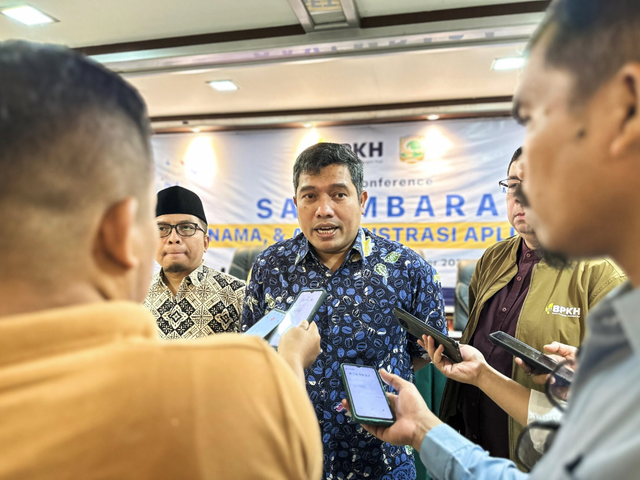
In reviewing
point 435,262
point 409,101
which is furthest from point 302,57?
point 435,262

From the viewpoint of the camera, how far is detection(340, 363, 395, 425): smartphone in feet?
3.61

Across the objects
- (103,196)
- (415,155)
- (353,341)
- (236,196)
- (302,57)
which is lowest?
(353,341)

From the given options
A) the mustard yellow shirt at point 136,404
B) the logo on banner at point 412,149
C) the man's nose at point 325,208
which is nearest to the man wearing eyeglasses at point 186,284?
the man's nose at point 325,208

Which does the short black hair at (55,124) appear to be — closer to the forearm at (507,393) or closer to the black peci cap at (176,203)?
the forearm at (507,393)

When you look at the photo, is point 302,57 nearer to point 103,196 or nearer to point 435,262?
point 435,262

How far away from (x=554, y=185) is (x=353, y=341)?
1.17 m

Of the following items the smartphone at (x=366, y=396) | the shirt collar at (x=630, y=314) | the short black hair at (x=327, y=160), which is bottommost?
the smartphone at (x=366, y=396)

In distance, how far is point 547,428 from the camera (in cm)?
63

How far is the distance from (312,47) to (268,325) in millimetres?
3525

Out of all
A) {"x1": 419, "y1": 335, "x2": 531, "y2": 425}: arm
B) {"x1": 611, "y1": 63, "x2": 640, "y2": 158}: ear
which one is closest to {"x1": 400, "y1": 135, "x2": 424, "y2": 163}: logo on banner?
{"x1": 419, "y1": 335, "x2": 531, "y2": 425}: arm

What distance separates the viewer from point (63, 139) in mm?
491

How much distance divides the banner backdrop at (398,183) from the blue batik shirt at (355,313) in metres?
4.01

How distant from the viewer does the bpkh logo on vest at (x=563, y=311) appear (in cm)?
146

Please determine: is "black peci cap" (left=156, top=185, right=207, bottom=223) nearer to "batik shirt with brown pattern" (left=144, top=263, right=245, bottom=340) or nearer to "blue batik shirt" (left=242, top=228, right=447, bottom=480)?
"batik shirt with brown pattern" (left=144, top=263, right=245, bottom=340)
